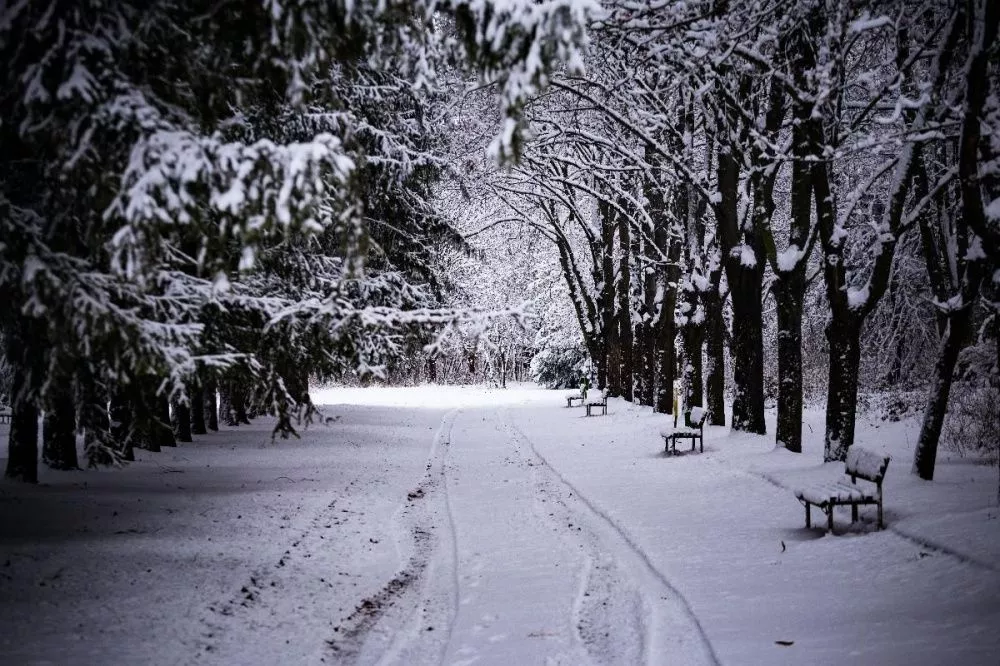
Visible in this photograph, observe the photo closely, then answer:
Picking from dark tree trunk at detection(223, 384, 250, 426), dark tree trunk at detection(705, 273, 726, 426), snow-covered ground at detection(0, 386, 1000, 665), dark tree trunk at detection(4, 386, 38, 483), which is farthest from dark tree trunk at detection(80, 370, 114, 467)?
dark tree trunk at detection(223, 384, 250, 426)

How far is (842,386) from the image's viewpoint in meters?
11.7

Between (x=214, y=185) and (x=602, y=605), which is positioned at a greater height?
(x=214, y=185)

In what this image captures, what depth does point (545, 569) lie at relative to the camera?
308 inches

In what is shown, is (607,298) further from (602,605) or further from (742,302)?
(602,605)

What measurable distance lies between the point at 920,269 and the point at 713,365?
9.62m

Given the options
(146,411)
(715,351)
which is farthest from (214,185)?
(715,351)

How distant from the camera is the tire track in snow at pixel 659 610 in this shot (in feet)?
17.7

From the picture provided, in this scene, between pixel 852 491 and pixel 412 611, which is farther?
pixel 852 491

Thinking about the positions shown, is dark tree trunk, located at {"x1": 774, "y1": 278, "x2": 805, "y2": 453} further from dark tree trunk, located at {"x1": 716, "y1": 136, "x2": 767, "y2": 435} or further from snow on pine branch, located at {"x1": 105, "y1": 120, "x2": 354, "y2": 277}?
snow on pine branch, located at {"x1": 105, "y1": 120, "x2": 354, "y2": 277}

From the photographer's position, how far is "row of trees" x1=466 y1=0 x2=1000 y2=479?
974cm

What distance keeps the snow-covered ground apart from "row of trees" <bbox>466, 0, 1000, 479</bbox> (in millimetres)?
2715

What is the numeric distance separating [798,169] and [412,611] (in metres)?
11.4

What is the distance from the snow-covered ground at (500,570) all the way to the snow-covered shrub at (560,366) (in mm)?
38707

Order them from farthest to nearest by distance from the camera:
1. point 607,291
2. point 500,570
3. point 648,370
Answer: point 607,291 < point 648,370 < point 500,570
